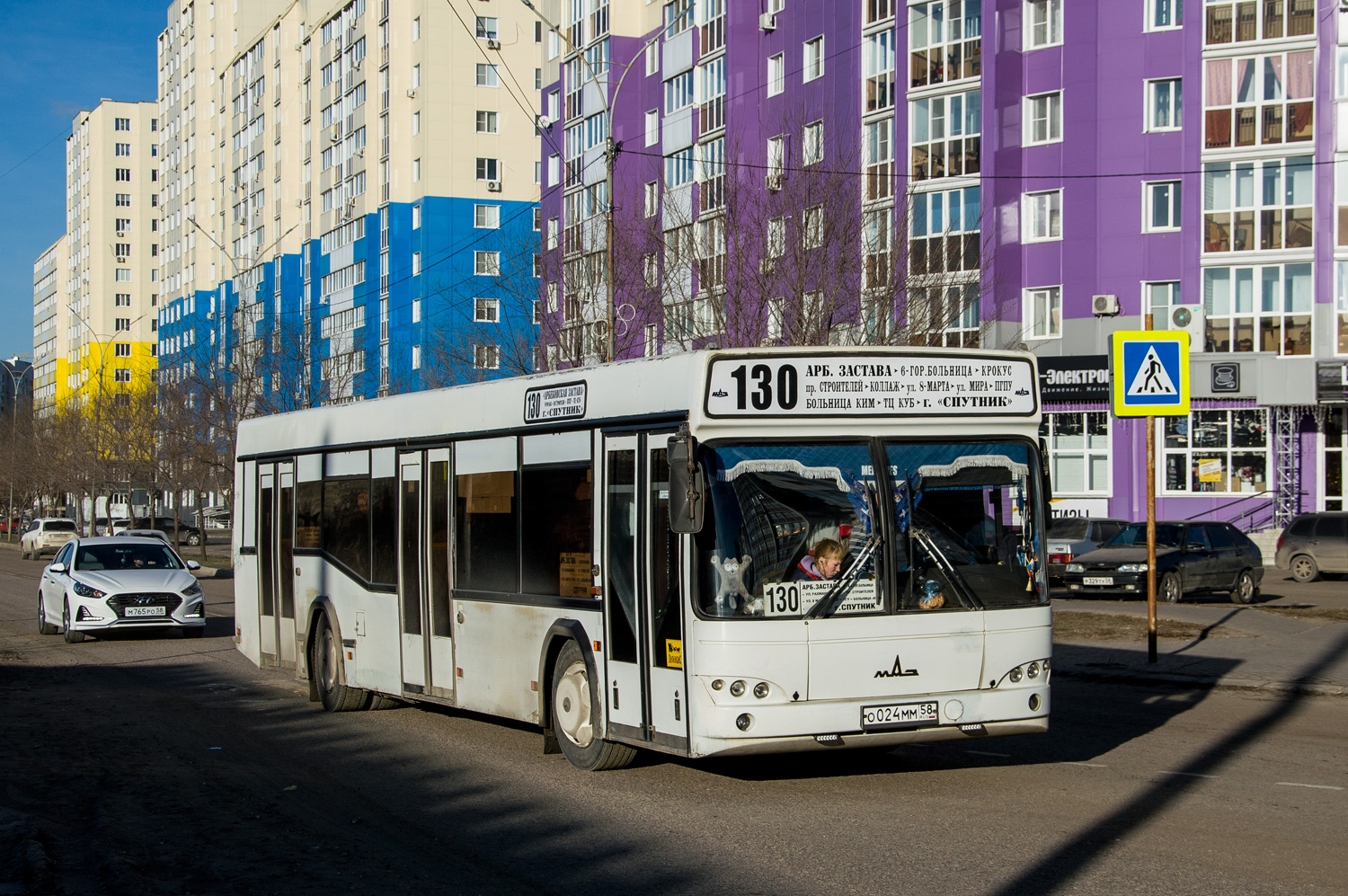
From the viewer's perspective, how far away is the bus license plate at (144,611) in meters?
21.4

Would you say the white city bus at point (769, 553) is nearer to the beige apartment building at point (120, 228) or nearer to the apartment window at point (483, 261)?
the apartment window at point (483, 261)

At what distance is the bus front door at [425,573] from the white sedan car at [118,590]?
421 inches

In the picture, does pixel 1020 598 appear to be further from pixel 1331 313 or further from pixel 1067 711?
pixel 1331 313

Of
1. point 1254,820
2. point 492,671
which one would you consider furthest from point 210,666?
point 1254,820

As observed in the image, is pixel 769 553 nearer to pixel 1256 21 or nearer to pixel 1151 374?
pixel 1151 374

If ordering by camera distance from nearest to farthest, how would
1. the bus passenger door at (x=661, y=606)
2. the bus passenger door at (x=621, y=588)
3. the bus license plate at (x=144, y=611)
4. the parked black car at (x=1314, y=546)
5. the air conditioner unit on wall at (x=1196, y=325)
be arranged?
the bus passenger door at (x=661, y=606) < the bus passenger door at (x=621, y=588) < the bus license plate at (x=144, y=611) < the parked black car at (x=1314, y=546) < the air conditioner unit on wall at (x=1196, y=325)

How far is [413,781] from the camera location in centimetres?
946

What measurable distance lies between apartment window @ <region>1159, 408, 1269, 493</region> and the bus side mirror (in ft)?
119

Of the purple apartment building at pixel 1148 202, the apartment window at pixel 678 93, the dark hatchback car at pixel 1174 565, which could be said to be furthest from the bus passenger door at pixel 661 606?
the apartment window at pixel 678 93

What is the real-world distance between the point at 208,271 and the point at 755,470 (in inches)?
Result: 4214

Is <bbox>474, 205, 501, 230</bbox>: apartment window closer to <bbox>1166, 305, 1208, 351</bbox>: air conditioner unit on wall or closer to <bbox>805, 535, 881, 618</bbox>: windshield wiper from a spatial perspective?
<bbox>1166, 305, 1208, 351</bbox>: air conditioner unit on wall

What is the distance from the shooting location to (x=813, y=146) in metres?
27.7

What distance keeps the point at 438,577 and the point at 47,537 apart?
5424 centimetres

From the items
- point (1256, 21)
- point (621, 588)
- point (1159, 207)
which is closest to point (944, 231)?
point (1159, 207)
